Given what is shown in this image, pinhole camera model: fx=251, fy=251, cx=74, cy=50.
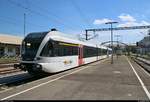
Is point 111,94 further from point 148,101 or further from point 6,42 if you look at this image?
point 6,42

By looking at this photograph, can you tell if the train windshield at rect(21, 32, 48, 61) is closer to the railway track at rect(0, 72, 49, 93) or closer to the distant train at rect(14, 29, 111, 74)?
the distant train at rect(14, 29, 111, 74)

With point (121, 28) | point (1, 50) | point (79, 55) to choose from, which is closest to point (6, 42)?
point (1, 50)

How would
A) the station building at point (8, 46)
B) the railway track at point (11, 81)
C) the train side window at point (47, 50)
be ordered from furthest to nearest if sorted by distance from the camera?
the station building at point (8, 46)
the train side window at point (47, 50)
the railway track at point (11, 81)

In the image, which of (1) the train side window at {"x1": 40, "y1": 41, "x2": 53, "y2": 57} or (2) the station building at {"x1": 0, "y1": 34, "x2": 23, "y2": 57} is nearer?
(1) the train side window at {"x1": 40, "y1": 41, "x2": 53, "y2": 57}

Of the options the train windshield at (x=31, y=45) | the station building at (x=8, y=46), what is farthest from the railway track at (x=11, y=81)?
the station building at (x=8, y=46)

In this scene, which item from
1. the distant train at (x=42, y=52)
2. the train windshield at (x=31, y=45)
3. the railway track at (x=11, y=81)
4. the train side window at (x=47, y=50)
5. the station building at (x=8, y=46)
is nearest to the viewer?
the railway track at (x=11, y=81)

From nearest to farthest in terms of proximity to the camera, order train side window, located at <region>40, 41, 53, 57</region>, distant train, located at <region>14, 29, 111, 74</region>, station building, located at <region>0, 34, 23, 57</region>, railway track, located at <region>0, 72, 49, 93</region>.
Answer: railway track, located at <region>0, 72, 49, 93</region>, distant train, located at <region>14, 29, 111, 74</region>, train side window, located at <region>40, 41, 53, 57</region>, station building, located at <region>0, 34, 23, 57</region>

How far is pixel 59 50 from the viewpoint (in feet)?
63.0

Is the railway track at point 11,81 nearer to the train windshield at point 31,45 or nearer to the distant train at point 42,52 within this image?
the distant train at point 42,52

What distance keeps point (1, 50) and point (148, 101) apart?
5968 cm

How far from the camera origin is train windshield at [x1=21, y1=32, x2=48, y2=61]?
16938 millimetres

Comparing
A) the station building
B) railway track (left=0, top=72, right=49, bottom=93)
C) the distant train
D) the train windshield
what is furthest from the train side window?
the station building

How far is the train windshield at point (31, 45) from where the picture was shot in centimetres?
1694

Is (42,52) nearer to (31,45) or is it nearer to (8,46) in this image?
(31,45)
